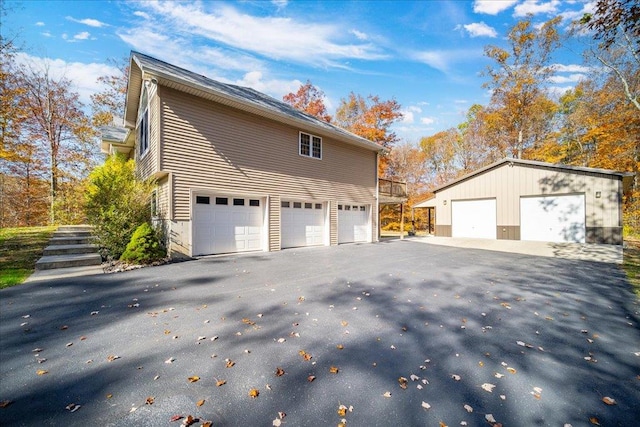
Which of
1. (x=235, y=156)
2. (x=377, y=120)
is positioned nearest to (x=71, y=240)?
(x=235, y=156)

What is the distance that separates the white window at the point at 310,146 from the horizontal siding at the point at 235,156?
9.8 inches

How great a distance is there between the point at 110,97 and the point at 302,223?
19.2m

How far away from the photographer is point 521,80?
61.5 feet

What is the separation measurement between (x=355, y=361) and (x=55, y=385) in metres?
2.86

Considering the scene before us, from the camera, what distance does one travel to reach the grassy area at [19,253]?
5770 mm

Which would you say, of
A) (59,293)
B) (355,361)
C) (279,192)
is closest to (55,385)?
(355,361)

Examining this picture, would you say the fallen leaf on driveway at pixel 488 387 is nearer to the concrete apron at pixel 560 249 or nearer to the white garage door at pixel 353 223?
the concrete apron at pixel 560 249

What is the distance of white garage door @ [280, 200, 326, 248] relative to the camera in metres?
11.2

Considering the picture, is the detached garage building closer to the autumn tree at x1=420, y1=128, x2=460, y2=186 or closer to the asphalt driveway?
the asphalt driveway

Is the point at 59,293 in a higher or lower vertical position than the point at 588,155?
lower

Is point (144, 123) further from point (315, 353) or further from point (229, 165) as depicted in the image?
point (315, 353)

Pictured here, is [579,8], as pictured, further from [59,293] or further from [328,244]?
[59,293]

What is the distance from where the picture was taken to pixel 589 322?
13.1ft

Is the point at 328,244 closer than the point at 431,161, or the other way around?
the point at 328,244
